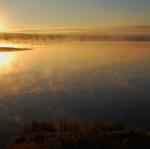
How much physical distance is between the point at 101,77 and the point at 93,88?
784cm

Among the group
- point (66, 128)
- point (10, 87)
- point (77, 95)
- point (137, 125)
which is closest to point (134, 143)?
point (66, 128)

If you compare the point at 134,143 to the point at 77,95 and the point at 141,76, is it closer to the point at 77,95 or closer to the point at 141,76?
the point at 77,95

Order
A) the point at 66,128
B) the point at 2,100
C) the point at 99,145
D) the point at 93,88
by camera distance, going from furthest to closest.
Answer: the point at 93,88 < the point at 2,100 < the point at 66,128 < the point at 99,145

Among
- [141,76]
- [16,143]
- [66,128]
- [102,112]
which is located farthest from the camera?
[141,76]

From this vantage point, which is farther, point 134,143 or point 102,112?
point 102,112

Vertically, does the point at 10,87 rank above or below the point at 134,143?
above

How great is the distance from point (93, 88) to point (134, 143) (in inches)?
984

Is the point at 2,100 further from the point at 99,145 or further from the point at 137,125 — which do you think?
the point at 99,145

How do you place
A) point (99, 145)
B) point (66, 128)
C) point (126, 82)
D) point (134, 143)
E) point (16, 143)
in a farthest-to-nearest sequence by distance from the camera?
point (126, 82)
point (66, 128)
point (16, 143)
point (134, 143)
point (99, 145)

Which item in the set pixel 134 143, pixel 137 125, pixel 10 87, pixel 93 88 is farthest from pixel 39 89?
pixel 134 143

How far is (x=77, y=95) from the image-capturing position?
3547 cm

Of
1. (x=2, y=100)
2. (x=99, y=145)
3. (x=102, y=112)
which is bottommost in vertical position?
(x=99, y=145)

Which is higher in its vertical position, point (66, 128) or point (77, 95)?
point (77, 95)

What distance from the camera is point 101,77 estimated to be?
4550 centimetres
